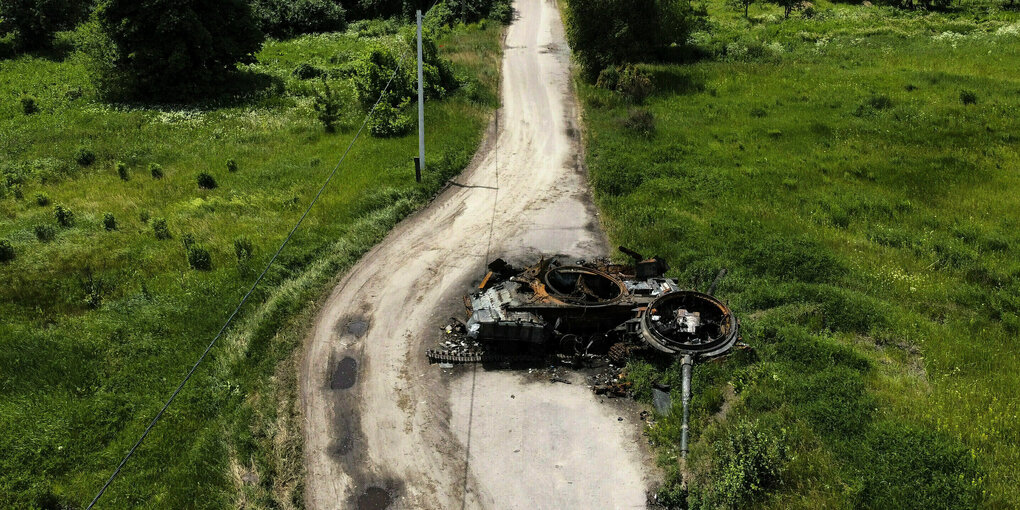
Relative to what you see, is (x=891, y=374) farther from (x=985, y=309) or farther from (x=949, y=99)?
(x=949, y=99)

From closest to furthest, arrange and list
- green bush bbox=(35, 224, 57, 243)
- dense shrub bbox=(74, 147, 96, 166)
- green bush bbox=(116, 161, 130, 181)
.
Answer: green bush bbox=(35, 224, 57, 243) < green bush bbox=(116, 161, 130, 181) < dense shrub bbox=(74, 147, 96, 166)

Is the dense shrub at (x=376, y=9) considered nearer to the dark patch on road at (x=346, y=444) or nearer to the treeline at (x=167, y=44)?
the treeline at (x=167, y=44)

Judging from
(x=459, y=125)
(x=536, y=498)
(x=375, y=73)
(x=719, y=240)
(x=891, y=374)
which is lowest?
(x=536, y=498)

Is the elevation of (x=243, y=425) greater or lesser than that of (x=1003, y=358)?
lesser

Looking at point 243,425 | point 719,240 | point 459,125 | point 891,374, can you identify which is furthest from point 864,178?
point 243,425

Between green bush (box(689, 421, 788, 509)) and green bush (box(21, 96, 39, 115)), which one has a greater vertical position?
green bush (box(21, 96, 39, 115))

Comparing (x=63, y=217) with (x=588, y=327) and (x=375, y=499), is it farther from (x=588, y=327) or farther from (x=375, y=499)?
(x=588, y=327)

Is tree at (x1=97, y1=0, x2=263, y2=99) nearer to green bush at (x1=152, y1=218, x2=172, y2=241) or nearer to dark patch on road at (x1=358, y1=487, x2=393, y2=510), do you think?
green bush at (x1=152, y1=218, x2=172, y2=241)

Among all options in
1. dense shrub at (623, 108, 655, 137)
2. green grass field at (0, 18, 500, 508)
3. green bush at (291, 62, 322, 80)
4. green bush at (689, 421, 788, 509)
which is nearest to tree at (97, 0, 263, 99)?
green grass field at (0, 18, 500, 508)
